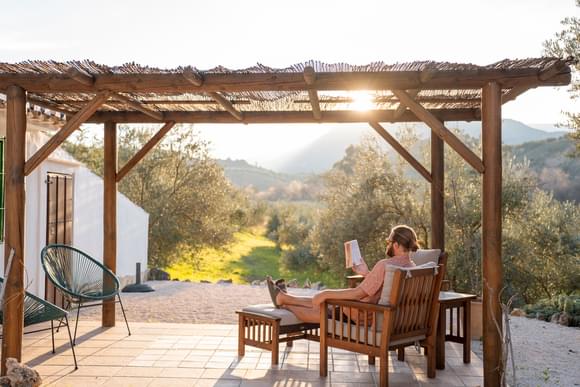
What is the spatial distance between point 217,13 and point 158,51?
17.6ft

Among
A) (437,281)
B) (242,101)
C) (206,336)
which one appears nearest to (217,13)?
(242,101)

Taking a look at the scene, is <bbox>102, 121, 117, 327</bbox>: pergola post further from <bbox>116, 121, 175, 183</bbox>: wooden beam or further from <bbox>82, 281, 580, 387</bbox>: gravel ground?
<bbox>82, 281, 580, 387</bbox>: gravel ground

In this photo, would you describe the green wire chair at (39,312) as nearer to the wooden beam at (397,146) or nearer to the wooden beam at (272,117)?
the wooden beam at (272,117)

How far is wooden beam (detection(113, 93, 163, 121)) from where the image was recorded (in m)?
5.47

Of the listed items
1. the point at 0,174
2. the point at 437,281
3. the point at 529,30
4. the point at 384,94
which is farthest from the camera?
the point at 529,30

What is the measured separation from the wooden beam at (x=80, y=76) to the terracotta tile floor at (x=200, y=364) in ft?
6.97

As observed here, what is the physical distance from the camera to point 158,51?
52.9 feet

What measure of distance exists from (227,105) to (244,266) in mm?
16332

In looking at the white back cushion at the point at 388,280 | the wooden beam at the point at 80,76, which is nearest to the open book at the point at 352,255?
the white back cushion at the point at 388,280

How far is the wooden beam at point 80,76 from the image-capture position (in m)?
4.34

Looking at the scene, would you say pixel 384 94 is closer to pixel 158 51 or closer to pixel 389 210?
pixel 389 210

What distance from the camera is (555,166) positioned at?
2122 cm

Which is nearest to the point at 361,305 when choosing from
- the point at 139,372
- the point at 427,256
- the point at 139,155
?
the point at 427,256

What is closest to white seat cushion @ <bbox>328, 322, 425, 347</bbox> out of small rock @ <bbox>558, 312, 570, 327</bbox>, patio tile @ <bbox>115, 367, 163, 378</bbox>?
patio tile @ <bbox>115, 367, 163, 378</bbox>
